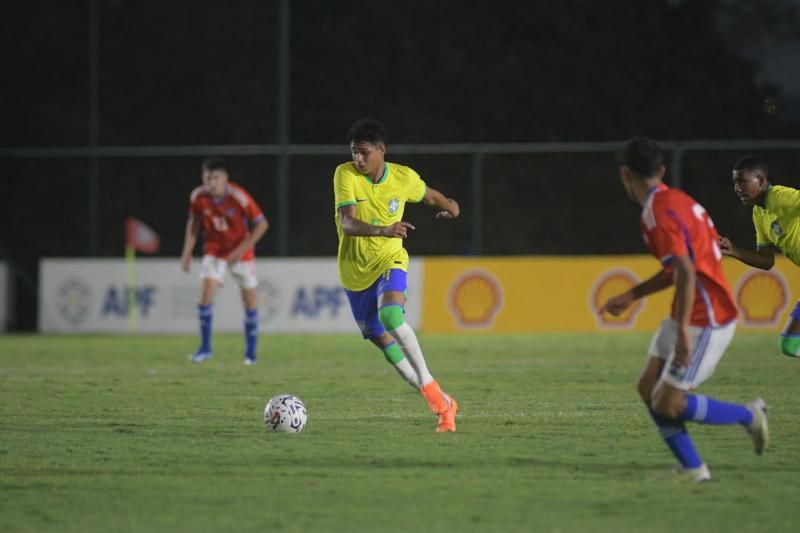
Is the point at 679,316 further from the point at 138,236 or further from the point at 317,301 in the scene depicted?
the point at 138,236

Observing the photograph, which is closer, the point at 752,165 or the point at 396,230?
the point at 396,230

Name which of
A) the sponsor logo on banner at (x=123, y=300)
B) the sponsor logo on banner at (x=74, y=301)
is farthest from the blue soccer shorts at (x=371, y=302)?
the sponsor logo on banner at (x=74, y=301)

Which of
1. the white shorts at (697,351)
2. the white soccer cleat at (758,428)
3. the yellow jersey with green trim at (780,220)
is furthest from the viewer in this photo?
the yellow jersey with green trim at (780,220)

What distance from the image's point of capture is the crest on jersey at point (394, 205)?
31.4 feet

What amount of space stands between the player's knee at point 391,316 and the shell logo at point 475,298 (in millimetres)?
11166

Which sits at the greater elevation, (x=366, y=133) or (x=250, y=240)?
(x=366, y=133)

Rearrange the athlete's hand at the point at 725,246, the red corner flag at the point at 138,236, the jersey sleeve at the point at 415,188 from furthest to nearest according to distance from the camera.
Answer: the red corner flag at the point at 138,236, the jersey sleeve at the point at 415,188, the athlete's hand at the point at 725,246

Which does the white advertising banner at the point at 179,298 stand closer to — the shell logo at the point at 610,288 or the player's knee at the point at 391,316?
the shell logo at the point at 610,288

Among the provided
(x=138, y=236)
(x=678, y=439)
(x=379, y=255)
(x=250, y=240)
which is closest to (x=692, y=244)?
(x=678, y=439)

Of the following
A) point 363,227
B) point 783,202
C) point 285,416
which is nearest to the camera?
point 363,227

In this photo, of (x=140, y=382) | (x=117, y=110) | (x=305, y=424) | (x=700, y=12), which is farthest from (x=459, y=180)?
(x=305, y=424)

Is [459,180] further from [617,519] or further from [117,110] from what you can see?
[617,519]

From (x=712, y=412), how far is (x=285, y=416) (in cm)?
332

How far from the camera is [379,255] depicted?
9.43 meters
